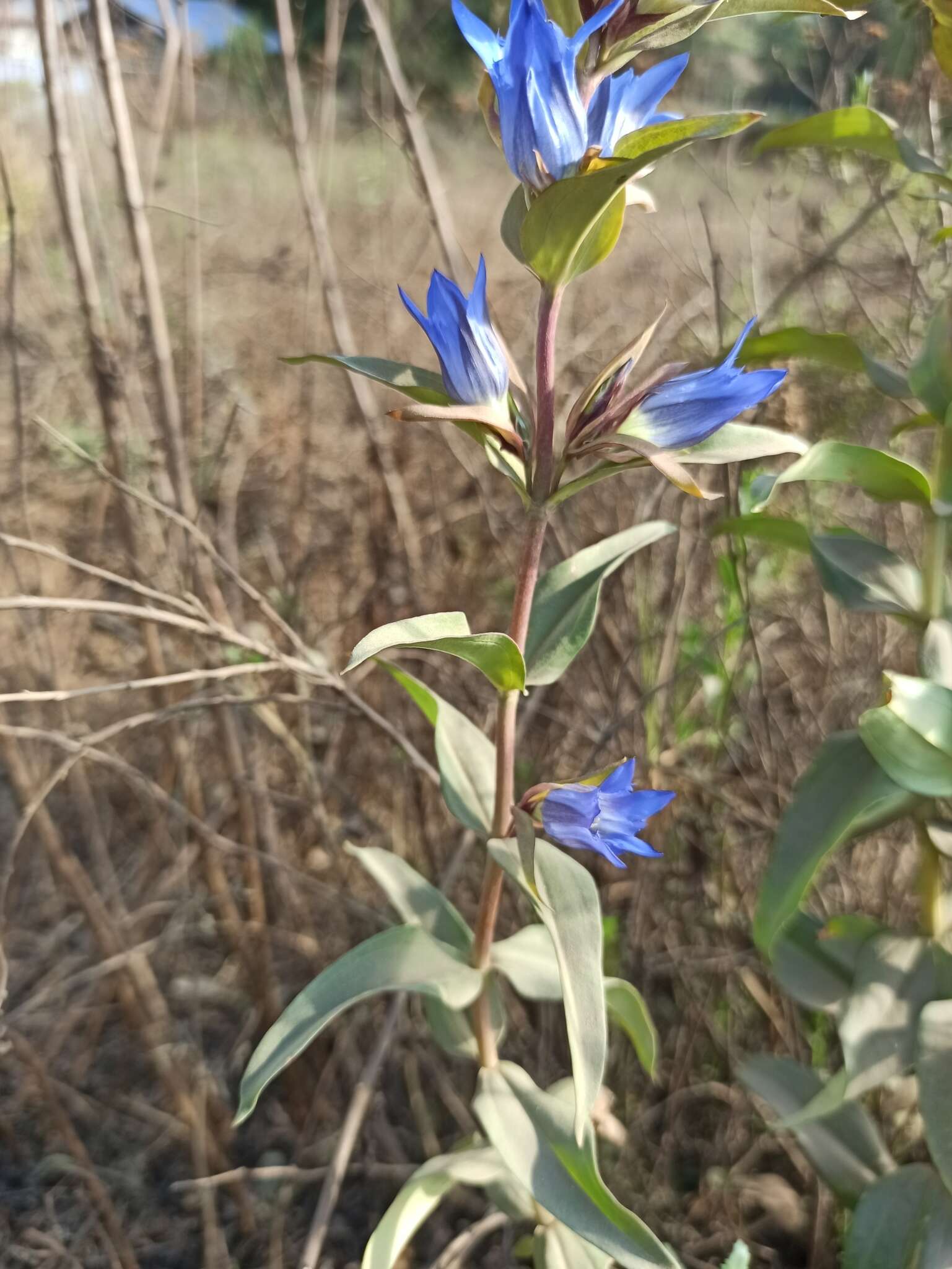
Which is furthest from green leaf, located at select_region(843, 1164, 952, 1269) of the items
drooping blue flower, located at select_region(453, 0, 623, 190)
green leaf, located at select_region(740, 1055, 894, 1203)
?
drooping blue flower, located at select_region(453, 0, 623, 190)

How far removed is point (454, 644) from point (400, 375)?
20 cm

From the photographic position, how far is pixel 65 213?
3.42 feet

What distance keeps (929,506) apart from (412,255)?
2.37m

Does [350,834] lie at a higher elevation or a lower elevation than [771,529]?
lower

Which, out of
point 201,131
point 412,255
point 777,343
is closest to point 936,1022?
point 777,343

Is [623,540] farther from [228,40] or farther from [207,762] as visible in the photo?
[228,40]

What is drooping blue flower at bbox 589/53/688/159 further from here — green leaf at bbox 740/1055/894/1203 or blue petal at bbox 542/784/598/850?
green leaf at bbox 740/1055/894/1203

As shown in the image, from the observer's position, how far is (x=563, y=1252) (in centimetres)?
87

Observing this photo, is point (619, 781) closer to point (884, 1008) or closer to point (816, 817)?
point (816, 817)

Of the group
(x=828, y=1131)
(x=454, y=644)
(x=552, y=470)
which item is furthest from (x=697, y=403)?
(x=828, y=1131)

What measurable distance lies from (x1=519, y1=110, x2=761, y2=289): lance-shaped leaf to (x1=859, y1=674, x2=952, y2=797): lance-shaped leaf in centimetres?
45

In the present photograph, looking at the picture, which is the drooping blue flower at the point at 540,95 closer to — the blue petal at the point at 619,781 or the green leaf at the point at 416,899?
the blue petal at the point at 619,781

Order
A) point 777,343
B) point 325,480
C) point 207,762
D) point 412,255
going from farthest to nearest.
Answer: point 412,255 < point 325,480 < point 207,762 < point 777,343

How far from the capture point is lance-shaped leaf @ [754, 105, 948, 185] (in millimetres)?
875
